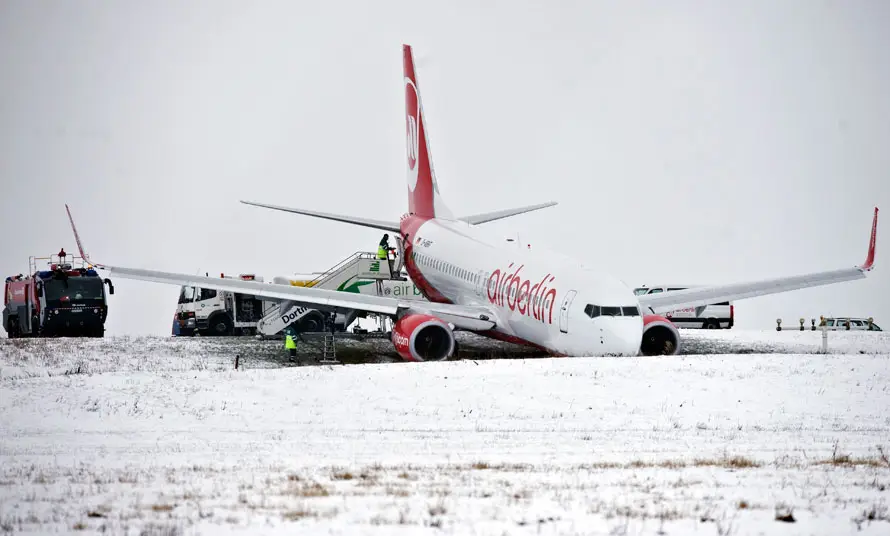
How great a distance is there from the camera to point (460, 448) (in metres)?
15.0

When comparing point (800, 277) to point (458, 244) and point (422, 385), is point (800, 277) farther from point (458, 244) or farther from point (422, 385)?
point (422, 385)

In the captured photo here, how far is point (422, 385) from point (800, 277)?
1743 cm

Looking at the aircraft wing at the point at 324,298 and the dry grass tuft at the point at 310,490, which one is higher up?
the aircraft wing at the point at 324,298

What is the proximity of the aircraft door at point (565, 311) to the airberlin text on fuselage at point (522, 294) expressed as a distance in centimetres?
50

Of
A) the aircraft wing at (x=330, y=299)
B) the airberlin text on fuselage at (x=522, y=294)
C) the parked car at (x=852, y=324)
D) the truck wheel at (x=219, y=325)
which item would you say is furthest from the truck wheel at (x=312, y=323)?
the parked car at (x=852, y=324)

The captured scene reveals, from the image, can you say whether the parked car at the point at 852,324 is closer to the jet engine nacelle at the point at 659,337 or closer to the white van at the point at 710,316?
the white van at the point at 710,316

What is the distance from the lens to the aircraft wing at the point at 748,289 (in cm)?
3334

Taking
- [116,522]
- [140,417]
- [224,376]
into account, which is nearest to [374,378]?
[224,376]

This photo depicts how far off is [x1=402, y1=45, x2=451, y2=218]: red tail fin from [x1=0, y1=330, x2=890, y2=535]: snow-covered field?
16309 millimetres

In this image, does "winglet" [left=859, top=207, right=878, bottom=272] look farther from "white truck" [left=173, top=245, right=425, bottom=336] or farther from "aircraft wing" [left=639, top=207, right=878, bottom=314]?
"white truck" [left=173, top=245, right=425, bottom=336]

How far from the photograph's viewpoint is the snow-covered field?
382 inches

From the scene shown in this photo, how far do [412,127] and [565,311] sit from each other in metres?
19.6

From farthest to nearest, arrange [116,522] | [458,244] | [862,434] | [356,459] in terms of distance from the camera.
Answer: [458,244] → [862,434] → [356,459] → [116,522]

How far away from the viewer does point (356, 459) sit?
13734 mm
